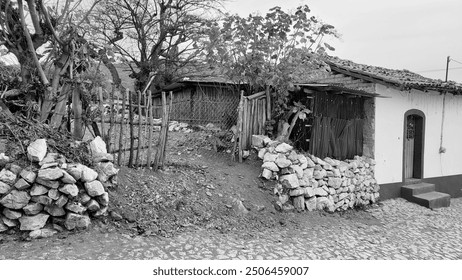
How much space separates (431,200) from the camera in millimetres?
8555

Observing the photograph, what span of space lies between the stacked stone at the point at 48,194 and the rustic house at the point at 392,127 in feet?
15.3

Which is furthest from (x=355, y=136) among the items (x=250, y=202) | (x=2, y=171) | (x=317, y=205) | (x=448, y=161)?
(x=2, y=171)

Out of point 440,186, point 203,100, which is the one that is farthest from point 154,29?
point 440,186

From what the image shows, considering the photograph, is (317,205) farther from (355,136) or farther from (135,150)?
(135,150)

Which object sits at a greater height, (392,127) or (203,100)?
(203,100)

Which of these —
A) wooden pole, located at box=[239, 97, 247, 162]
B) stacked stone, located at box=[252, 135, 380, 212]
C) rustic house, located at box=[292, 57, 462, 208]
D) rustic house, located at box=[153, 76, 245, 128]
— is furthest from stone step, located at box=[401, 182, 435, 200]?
rustic house, located at box=[153, 76, 245, 128]

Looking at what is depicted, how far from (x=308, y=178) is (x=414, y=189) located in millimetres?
4114

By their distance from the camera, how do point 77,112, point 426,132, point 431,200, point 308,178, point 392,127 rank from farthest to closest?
1. point 426,132
2. point 392,127
3. point 431,200
4. point 308,178
5. point 77,112

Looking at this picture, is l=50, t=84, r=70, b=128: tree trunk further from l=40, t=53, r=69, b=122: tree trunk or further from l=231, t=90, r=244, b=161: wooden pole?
l=231, t=90, r=244, b=161: wooden pole

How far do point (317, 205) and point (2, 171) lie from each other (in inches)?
212

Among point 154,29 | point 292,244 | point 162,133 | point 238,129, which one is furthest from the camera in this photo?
point 154,29

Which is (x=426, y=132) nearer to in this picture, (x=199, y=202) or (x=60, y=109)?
(x=199, y=202)

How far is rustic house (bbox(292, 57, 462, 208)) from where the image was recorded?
761cm

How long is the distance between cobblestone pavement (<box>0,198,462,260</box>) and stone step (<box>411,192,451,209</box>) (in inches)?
44.9
